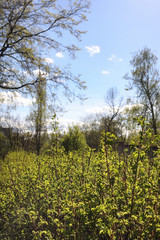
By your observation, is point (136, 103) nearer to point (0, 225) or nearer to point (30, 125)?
point (30, 125)

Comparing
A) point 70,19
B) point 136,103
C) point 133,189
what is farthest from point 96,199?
point 136,103

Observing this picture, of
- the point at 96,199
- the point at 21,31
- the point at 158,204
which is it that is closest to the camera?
the point at 158,204

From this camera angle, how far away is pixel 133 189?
1.98 meters

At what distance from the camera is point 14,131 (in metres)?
24.4

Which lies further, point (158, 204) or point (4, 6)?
point (4, 6)

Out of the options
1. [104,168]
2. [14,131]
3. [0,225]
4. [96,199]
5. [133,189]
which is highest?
[14,131]

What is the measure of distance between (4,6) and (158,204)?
8052 millimetres

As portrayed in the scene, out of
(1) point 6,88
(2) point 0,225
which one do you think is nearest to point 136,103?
(1) point 6,88

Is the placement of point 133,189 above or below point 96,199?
above

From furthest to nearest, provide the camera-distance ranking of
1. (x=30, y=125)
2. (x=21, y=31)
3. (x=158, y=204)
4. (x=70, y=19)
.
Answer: (x=30, y=125) < (x=70, y=19) < (x=21, y=31) < (x=158, y=204)

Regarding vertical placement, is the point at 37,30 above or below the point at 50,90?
above

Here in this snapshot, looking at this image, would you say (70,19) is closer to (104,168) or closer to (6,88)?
(6,88)

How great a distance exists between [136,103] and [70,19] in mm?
14303

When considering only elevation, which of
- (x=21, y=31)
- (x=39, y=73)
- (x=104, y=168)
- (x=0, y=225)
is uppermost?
(x=21, y=31)
